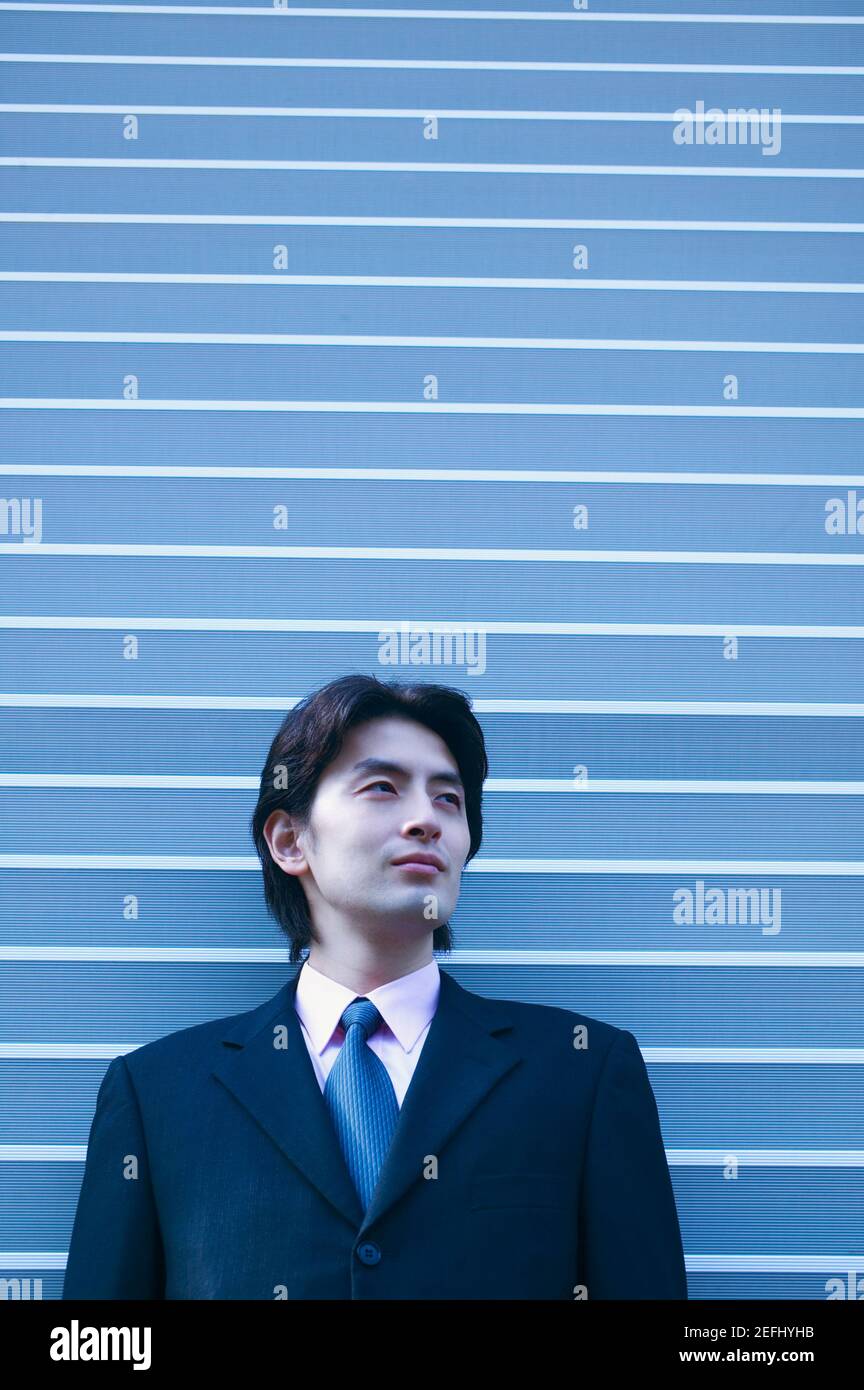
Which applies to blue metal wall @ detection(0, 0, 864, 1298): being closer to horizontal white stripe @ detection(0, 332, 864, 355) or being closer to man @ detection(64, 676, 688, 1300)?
horizontal white stripe @ detection(0, 332, 864, 355)

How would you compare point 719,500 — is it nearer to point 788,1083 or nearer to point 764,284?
point 764,284

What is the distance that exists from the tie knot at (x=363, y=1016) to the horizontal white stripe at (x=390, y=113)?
1.88m

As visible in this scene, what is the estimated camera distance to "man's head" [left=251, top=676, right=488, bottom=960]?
203 centimetres

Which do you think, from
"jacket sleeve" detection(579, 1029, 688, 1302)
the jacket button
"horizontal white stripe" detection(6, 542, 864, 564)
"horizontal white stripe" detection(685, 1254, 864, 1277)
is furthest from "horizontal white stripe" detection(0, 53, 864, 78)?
"horizontal white stripe" detection(685, 1254, 864, 1277)

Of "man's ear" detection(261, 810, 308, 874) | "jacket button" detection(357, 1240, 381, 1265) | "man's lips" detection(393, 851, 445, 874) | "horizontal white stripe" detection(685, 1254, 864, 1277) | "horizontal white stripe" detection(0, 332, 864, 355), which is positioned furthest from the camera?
"horizontal white stripe" detection(0, 332, 864, 355)

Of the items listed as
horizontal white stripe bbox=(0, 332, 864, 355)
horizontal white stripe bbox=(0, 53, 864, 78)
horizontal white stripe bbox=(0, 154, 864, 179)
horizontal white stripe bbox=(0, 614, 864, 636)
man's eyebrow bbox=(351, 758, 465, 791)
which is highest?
horizontal white stripe bbox=(0, 53, 864, 78)

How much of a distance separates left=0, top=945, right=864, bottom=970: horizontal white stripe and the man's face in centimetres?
32

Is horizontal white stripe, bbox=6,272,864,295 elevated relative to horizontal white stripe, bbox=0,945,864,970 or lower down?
elevated

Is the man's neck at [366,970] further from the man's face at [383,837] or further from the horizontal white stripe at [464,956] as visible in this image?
the horizontal white stripe at [464,956]

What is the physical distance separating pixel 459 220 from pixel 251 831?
138 centimetres

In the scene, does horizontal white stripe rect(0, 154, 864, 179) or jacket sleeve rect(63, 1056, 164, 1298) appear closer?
jacket sleeve rect(63, 1056, 164, 1298)

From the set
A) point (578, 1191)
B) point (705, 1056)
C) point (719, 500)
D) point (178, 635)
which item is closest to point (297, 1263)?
point (578, 1191)

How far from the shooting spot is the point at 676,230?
8.53ft

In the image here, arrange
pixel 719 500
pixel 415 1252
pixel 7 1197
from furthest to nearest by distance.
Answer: pixel 719 500 < pixel 7 1197 < pixel 415 1252
